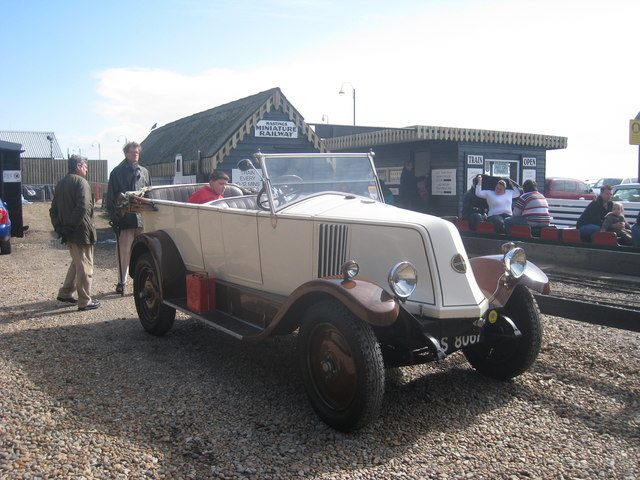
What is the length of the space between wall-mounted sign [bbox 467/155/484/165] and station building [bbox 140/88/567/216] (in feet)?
0.07

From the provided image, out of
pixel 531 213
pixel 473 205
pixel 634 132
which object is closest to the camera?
pixel 531 213

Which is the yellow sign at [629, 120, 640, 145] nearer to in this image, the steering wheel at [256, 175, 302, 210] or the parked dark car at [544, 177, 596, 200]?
the parked dark car at [544, 177, 596, 200]

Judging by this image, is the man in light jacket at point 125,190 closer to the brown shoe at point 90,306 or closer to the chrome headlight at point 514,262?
the brown shoe at point 90,306

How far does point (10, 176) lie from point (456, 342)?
13.7 metres

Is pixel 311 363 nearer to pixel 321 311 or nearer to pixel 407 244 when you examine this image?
pixel 321 311

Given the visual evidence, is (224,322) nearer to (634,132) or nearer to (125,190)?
(125,190)

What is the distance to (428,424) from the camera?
3844 millimetres

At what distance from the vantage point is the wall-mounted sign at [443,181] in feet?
52.7

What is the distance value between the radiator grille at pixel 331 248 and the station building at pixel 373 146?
10094 mm

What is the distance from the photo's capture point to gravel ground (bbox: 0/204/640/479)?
3299 mm

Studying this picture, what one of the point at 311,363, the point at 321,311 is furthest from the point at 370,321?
the point at 311,363

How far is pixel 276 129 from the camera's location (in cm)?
1506

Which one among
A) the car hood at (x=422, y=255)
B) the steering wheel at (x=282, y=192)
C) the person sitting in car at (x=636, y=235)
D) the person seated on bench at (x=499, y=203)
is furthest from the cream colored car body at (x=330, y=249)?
the person seated on bench at (x=499, y=203)

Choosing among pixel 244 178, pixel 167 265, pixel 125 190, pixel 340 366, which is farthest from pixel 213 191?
pixel 244 178
